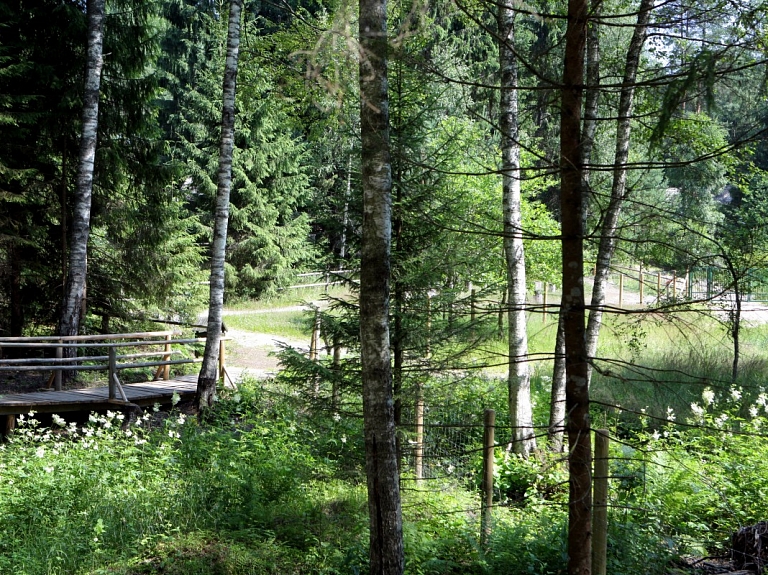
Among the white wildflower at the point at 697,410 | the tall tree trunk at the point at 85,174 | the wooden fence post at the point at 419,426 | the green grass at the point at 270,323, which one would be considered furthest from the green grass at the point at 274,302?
the wooden fence post at the point at 419,426

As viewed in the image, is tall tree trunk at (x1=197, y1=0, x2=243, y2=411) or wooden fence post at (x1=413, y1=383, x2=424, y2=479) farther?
tall tree trunk at (x1=197, y1=0, x2=243, y2=411)

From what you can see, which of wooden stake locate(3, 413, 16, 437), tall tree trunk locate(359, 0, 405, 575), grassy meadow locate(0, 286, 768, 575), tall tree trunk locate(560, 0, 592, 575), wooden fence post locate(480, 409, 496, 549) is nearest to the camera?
tall tree trunk locate(560, 0, 592, 575)

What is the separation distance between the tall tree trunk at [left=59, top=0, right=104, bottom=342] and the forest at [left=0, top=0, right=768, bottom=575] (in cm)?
4

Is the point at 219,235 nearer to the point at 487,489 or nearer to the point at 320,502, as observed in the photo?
the point at 320,502

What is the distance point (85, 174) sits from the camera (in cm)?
1214

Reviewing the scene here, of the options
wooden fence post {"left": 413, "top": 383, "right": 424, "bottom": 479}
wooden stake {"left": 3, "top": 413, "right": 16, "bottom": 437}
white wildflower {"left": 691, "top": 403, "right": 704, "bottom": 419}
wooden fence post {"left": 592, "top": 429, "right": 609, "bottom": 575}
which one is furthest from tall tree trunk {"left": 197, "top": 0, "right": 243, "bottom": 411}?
wooden fence post {"left": 592, "top": 429, "right": 609, "bottom": 575}

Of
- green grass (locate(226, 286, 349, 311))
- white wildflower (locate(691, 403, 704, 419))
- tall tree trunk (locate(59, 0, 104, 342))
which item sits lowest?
white wildflower (locate(691, 403, 704, 419))

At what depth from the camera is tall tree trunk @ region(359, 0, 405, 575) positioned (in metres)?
4.67

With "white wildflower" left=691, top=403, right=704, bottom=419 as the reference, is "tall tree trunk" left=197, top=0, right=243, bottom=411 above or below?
above

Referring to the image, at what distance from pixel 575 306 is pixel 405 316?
3.04 m

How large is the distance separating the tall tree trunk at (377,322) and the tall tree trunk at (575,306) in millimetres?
1437

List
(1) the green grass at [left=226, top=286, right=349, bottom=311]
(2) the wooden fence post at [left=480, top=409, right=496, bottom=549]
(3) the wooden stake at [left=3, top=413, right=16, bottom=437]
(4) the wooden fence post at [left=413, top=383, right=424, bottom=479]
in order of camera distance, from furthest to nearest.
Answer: (1) the green grass at [left=226, top=286, right=349, bottom=311], (3) the wooden stake at [left=3, top=413, right=16, bottom=437], (4) the wooden fence post at [left=413, top=383, right=424, bottom=479], (2) the wooden fence post at [left=480, top=409, right=496, bottom=549]

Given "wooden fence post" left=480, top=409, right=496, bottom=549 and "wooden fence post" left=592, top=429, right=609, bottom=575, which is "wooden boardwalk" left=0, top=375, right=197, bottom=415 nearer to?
"wooden fence post" left=480, top=409, right=496, bottom=549

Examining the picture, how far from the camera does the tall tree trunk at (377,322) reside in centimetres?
467
